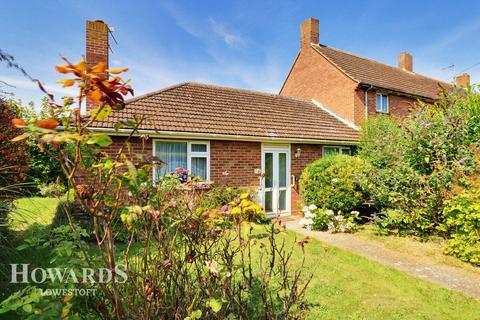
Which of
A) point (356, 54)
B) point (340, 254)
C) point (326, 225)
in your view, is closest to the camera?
point (340, 254)

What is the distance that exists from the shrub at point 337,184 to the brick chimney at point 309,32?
36.8 ft

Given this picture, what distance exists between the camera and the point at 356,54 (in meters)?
20.7

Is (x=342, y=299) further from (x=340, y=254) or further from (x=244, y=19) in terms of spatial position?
(x=244, y=19)

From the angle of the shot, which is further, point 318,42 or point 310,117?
point 318,42

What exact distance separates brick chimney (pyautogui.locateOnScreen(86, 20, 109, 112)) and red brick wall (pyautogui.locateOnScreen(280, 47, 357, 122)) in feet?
41.0

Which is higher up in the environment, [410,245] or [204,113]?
[204,113]

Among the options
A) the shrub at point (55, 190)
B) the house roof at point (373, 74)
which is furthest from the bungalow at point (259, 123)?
the shrub at point (55, 190)

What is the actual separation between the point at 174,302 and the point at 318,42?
19393mm

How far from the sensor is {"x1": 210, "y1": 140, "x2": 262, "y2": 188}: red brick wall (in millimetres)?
9508

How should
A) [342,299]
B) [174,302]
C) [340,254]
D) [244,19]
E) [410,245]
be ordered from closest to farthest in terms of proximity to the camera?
[174,302] < [342,299] < [340,254] < [410,245] < [244,19]

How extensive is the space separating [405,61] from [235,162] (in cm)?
2165

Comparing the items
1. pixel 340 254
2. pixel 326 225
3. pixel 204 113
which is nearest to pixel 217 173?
pixel 204 113

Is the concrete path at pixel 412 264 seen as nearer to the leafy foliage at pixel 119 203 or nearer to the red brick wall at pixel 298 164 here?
the red brick wall at pixel 298 164

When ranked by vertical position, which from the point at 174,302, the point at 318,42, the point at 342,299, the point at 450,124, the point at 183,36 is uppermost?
the point at 318,42
